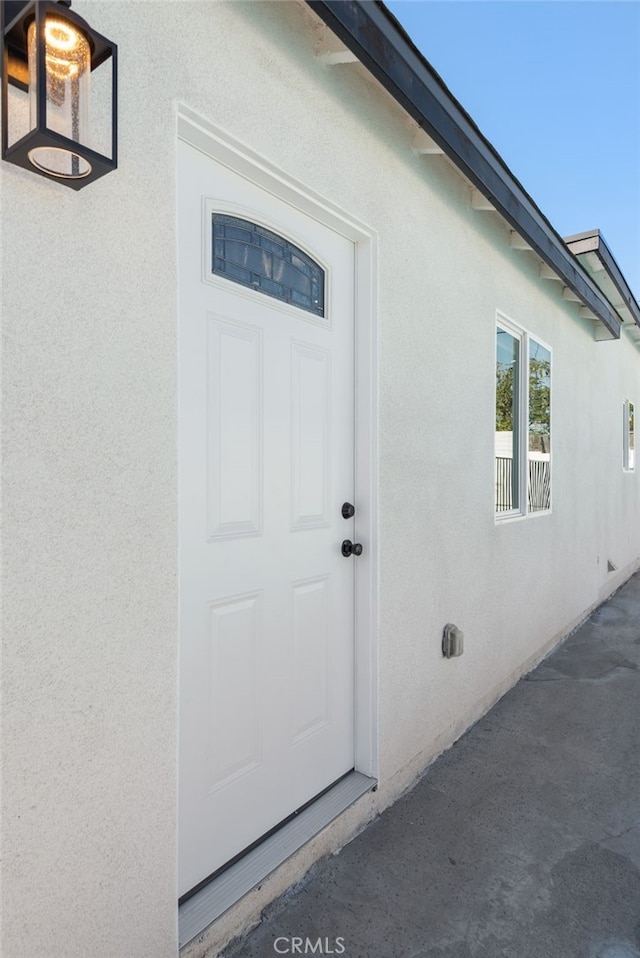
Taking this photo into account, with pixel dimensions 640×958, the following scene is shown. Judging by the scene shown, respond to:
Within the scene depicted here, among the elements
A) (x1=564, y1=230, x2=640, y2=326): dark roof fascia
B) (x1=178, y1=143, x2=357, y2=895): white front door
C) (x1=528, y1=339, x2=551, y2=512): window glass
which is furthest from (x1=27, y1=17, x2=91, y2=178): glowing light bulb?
(x1=564, y1=230, x2=640, y2=326): dark roof fascia

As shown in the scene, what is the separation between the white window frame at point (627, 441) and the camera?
862 centimetres

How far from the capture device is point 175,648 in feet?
5.56

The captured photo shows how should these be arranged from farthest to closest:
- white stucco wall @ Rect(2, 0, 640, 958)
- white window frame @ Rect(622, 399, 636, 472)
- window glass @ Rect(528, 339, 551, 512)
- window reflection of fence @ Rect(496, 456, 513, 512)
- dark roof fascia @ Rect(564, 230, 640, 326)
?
white window frame @ Rect(622, 399, 636, 472) < dark roof fascia @ Rect(564, 230, 640, 326) < window glass @ Rect(528, 339, 551, 512) < window reflection of fence @ Rect(496, 456, 513, 512) < white stucco wall @ Rect(2, 0, 640, 958)

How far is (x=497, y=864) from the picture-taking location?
234 cm

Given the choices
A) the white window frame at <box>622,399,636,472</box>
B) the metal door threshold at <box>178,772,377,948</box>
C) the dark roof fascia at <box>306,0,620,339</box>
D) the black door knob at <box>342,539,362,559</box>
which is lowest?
the metal door threshold at <box>178,772,377,948</box>

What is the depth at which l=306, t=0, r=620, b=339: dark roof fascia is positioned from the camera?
1966mm

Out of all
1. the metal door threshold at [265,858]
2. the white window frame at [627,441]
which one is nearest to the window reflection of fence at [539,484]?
the metal door threshold at [265,858]

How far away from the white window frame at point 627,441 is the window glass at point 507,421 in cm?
479

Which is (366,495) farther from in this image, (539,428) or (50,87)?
(539,428)

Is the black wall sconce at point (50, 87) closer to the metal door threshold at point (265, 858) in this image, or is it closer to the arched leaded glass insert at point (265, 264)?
the arched leaded glass insert at point (265, 264)

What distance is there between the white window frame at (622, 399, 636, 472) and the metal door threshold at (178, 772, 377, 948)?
7.61 m

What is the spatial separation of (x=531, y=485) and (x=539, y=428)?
54cm

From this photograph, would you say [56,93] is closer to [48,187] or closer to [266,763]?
[48,187]

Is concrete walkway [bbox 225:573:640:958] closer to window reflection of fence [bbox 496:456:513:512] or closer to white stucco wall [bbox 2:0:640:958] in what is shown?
white stucco wall [bbox 2:0:640:958]
